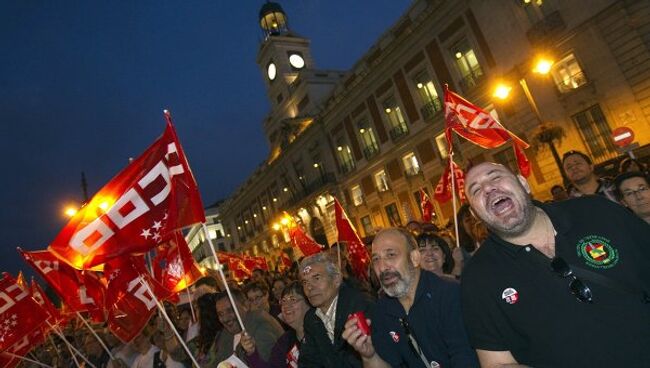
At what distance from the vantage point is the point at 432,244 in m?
4.96

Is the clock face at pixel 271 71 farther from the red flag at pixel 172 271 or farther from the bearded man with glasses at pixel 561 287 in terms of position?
the bearded man with glasses at pixel 561 287

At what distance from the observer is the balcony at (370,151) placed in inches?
1099

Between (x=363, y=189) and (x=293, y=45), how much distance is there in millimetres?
22982

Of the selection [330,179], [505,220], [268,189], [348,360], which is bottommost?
[348,360]

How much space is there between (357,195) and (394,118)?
7.18 metres

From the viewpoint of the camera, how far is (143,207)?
4391mm

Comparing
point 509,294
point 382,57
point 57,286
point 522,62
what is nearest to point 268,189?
point 382,57

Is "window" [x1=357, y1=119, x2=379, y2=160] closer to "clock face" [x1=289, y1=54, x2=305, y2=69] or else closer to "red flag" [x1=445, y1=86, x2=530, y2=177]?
"clock face" [x1=289, y1=54, x2=305, y2=69]

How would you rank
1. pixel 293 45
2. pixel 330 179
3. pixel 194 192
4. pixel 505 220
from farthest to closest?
pixel 293 45
pixel 330 179
pixel 194 192
pixel 505 220

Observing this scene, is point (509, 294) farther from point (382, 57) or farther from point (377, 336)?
point (382, 57)

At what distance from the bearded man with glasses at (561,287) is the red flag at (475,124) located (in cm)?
530

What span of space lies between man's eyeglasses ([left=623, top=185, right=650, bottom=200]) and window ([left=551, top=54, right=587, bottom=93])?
1379 cm

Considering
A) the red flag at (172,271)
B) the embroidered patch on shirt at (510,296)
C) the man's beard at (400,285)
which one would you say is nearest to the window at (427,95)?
the red flag at (172,271)

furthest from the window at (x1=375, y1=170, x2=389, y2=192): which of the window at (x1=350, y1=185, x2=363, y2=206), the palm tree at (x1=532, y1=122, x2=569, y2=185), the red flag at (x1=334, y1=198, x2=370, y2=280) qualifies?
the red flag at (x1=334, y1=198, x2=370, y2=280)
